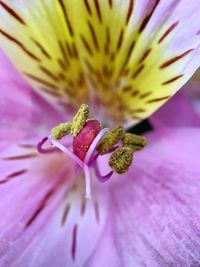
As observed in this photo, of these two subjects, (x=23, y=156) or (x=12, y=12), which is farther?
(x=23, y=156)

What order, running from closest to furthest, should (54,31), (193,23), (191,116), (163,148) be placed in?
(193,23) → (54,31) → (163,148) → (191,116)

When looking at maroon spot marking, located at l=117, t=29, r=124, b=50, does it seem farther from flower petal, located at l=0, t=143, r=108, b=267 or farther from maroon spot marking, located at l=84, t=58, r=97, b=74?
flower petal, located at l=0, t=143, r=108, b=267

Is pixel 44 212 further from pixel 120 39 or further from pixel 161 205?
pixel 120 39

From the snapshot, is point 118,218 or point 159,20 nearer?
point 159,20

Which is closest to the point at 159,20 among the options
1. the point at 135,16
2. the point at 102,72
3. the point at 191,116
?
the point at 135,16

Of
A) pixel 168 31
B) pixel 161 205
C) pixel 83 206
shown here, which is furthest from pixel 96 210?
pixel 168 31

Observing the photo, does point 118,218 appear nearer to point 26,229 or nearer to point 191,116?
point 26,229
